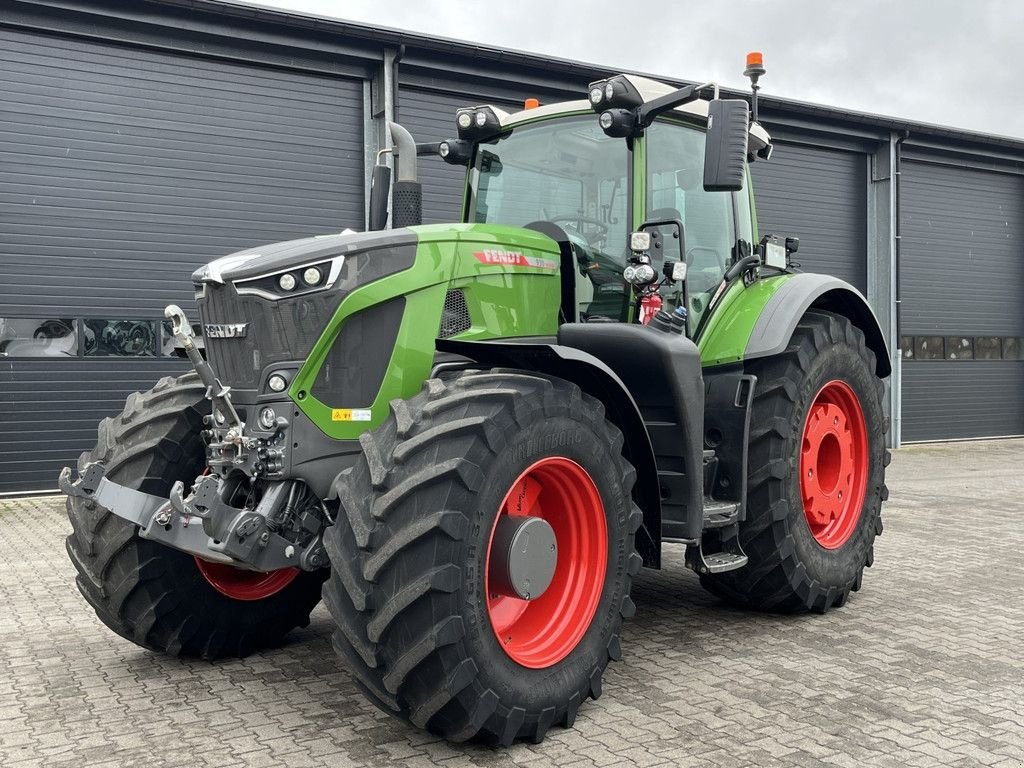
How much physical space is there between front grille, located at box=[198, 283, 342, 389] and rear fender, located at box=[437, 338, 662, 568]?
1.69 ft

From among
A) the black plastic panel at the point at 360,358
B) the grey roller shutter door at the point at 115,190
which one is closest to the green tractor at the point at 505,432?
the black plastic panel at the point at 360,358

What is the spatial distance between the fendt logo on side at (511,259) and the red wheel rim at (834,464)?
1757 mm

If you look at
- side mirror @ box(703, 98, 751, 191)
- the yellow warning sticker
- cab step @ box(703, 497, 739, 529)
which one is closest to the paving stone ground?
cab step @ box(703, 497, 739, 529)

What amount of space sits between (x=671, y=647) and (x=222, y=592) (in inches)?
83.0

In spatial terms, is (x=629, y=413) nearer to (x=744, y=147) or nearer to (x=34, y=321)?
(x=744, y=147)

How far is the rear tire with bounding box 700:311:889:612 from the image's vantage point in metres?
5.04

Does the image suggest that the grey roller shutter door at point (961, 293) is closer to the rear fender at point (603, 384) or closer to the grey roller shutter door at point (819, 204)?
the grey roller shutter door at point (819, 204)

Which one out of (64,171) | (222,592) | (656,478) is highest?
(64,171)

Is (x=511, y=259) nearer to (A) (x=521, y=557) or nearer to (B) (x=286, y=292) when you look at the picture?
(B) (x=286, y=292)


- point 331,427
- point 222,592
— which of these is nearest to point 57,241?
point 222,592

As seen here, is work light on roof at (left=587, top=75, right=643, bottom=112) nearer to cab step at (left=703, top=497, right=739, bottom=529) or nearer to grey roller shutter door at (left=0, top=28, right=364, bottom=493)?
cab step at (left=703, top=497, right=739, bottom=529)

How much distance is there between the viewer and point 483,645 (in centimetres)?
341

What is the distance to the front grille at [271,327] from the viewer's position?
3807 millimetres

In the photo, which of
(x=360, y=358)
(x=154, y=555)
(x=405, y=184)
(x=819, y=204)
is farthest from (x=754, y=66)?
(x=819, y=204)
